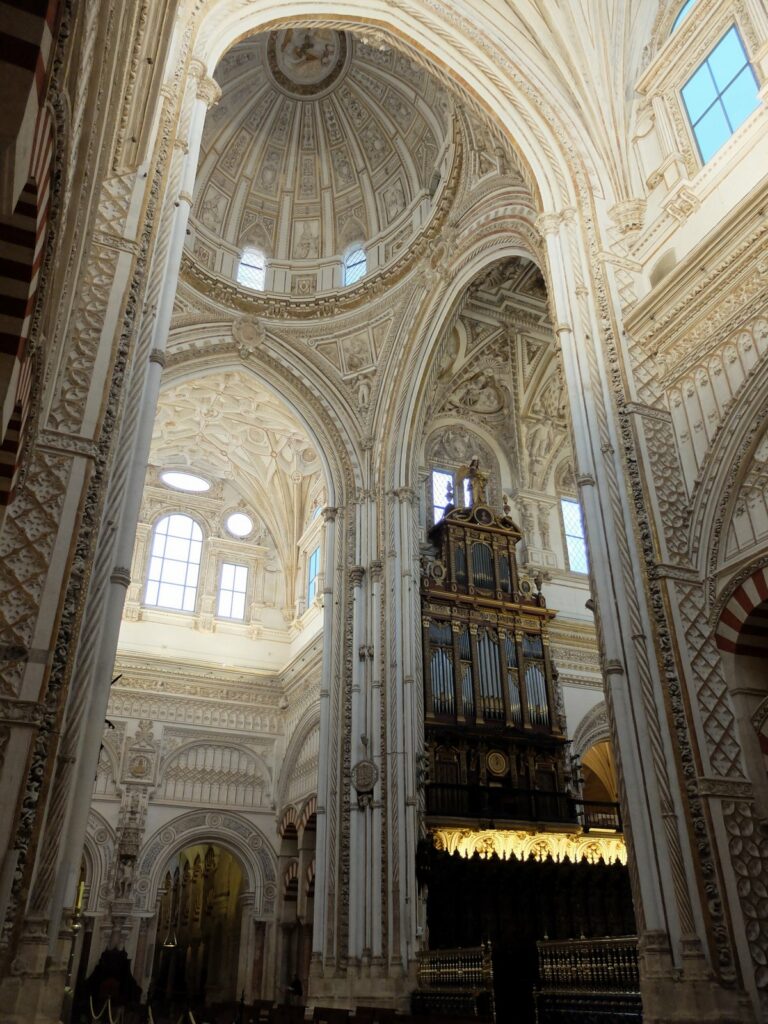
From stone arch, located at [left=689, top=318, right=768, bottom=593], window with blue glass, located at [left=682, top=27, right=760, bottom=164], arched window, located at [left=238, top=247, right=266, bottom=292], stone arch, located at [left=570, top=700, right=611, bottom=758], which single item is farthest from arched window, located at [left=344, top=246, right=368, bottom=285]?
stone arch, located at [left=689, top=318, right=768, bottom=593]

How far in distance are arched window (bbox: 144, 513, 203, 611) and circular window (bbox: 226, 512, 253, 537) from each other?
0.89 m

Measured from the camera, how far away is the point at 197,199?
17859mm

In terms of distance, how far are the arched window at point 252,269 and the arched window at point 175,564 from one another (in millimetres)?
7266

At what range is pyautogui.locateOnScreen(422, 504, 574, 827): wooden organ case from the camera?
15.2 metres

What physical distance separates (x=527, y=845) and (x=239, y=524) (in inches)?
491

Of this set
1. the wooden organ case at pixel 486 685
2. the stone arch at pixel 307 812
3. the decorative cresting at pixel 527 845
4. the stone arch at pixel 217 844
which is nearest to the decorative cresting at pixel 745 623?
the decorative cresting at pixel 527 845

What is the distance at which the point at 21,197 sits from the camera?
345 cm

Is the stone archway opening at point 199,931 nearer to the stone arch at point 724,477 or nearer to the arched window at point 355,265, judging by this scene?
the arched window at point 355,265

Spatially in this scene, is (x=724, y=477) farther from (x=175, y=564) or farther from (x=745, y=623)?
(x=175, y=564)

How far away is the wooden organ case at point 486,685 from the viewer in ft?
49.9

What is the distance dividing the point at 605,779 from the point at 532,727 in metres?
4.41

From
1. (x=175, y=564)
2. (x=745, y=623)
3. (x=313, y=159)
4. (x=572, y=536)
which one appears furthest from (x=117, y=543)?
(x=175, y=564)

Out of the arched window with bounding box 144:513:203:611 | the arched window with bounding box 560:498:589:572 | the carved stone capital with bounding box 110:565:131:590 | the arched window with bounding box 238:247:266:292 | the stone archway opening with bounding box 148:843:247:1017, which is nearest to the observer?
the carved stone capital with bounding box 110:565:131:590

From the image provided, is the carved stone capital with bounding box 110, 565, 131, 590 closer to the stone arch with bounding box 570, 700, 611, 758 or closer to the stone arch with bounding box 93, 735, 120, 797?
the stone arch with bounding box 570, 700, 611, 758
